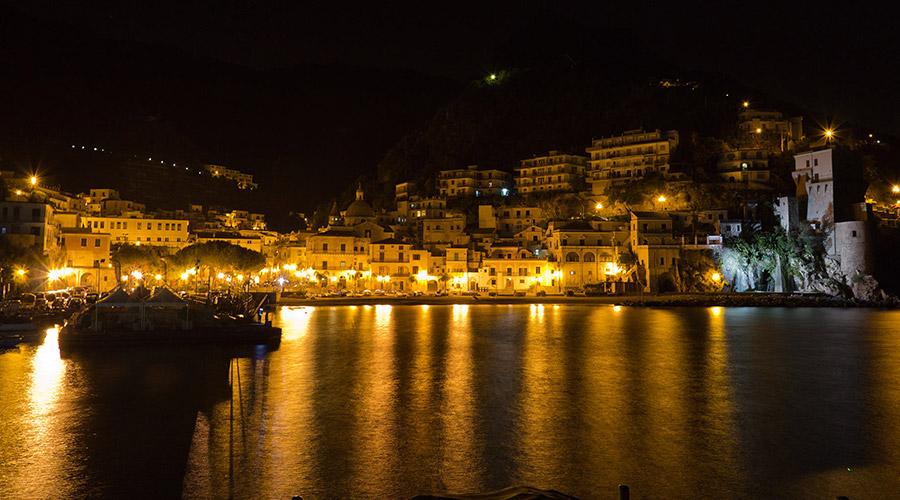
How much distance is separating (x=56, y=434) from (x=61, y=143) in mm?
104389

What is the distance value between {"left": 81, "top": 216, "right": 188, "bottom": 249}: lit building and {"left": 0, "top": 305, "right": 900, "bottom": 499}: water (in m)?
47.3

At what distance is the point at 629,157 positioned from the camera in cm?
7225

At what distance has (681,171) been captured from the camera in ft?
222

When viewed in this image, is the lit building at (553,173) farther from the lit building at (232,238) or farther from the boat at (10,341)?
the boat at (10,341)

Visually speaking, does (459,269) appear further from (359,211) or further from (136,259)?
(136,259)

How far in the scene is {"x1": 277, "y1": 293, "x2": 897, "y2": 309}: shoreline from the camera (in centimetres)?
5350

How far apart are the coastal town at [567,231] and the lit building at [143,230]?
0.53 feet

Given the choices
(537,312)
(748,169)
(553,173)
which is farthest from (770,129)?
(537,312)

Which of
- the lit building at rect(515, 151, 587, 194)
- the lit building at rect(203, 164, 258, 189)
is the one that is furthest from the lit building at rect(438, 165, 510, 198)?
the lit building at rect(203, 164, 258, 189)

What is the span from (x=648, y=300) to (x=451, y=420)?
43.8m

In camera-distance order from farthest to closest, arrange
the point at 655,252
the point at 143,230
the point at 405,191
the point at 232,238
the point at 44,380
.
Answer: the point at 405,191 < the point at 232,238 < the point at 143,230 < the point at 655,252 < the point at 44,380

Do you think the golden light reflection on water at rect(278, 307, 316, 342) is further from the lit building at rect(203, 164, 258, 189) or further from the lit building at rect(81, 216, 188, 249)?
the lit building at rect(203, 164, 258, 189)

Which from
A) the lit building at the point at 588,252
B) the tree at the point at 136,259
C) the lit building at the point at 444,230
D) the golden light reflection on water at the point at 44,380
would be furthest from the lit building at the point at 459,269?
the golden light reflection on water at the point at 44,380

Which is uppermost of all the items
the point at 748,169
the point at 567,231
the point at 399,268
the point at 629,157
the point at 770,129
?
the point at 770,129
